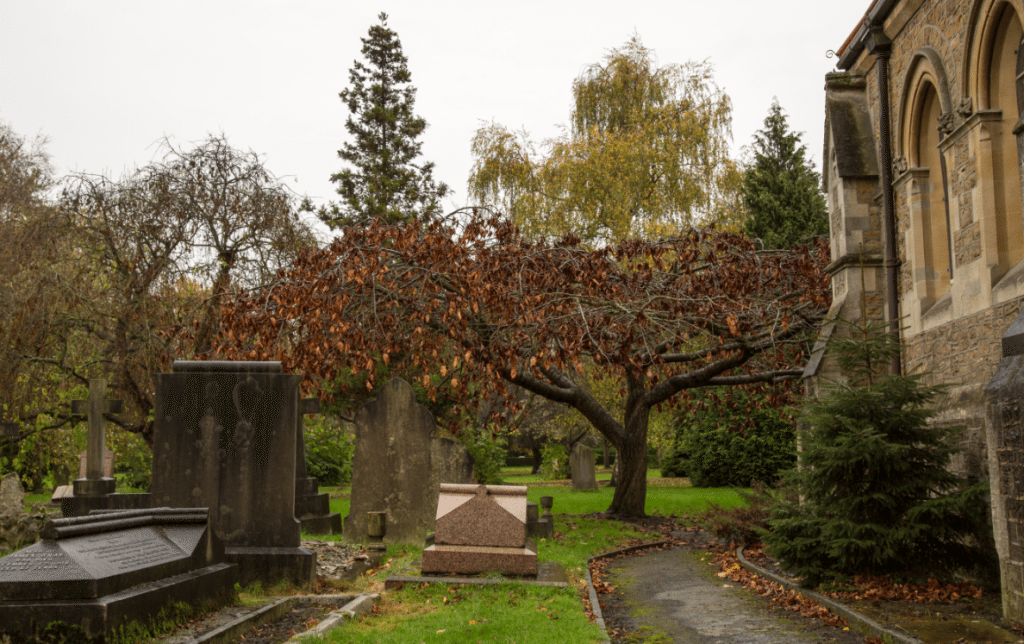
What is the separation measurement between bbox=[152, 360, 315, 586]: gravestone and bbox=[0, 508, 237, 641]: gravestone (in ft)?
5.16

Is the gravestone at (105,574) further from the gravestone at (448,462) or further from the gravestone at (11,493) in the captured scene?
the gravestone at (11,493)

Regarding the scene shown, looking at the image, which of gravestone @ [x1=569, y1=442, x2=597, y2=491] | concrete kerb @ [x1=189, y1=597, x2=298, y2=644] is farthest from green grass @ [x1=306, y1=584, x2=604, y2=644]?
gravestone @ [x1=569, y1=442, x2=597, y2=491]

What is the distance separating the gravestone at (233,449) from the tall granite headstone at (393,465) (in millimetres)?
3608

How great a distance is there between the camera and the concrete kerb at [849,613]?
6.45 m

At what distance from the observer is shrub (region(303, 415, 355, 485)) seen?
2514 centimetres

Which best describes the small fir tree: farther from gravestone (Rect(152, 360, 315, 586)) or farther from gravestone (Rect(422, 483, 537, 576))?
gravestone (Rect(152, 360, 315, 586))

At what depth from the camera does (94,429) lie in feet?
45.9

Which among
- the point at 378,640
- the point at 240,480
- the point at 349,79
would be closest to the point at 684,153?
the point at 349,79

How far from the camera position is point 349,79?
3431 centimetres

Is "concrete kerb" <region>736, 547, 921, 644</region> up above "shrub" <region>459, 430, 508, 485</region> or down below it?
below

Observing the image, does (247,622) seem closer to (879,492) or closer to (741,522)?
(879,492)

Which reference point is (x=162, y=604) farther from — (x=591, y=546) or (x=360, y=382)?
(x=360, y=382)

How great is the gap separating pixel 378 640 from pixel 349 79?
30917 mm

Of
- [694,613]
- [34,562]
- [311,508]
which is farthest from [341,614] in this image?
[311,508]
